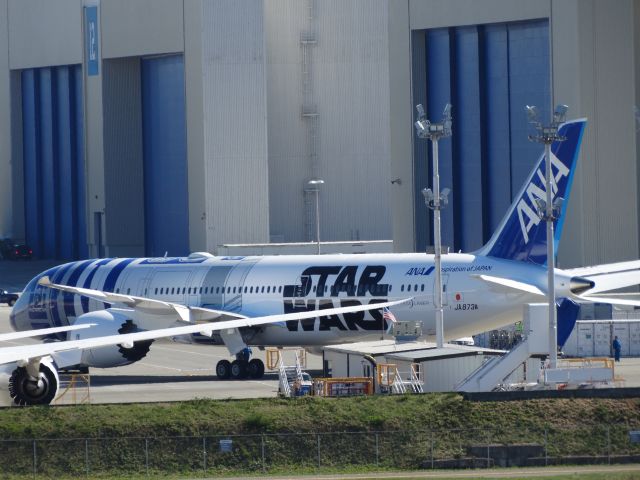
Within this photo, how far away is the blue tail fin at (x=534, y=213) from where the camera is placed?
170 ft

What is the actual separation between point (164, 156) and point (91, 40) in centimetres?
1085

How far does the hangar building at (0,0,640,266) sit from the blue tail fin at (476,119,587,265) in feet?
100

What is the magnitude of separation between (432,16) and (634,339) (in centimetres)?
3218

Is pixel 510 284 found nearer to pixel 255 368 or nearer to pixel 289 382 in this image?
pixel 289 382

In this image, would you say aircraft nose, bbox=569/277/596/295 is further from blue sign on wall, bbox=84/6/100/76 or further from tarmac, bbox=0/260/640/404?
blue sign on wall, bbox=84/6/100/76

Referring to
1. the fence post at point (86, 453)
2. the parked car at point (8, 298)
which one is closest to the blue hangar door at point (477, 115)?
the parked car at point (8, 298)

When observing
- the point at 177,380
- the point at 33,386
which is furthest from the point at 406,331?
the point at 33,386

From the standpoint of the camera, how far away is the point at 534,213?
171 ft

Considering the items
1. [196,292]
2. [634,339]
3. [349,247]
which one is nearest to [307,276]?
[196,292]

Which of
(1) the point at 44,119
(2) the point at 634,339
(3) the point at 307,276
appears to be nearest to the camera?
(3) the point at 307,276

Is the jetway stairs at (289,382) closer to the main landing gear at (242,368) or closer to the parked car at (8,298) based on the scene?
the main landing gear at (242,368)

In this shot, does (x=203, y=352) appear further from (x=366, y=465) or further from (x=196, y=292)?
(x=366, y=465)

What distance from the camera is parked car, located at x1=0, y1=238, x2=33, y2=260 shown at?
12581 centimetres

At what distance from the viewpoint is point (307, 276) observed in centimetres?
5538
